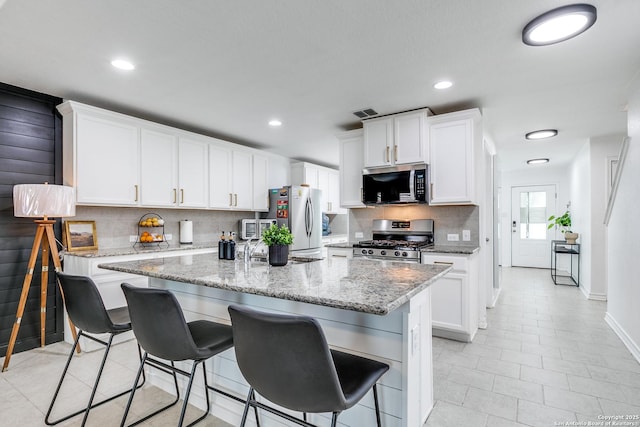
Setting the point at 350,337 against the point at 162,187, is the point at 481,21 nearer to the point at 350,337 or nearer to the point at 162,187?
the point at 350,337

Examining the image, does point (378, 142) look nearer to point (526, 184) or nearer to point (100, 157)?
point (100, 157)

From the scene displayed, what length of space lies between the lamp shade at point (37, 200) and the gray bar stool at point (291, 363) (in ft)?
8.54

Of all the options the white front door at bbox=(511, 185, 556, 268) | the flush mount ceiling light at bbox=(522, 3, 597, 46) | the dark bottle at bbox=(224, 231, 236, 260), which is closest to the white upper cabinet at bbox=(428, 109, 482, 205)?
Answer: the flush mount ceiling light at bbox=(522, 3, 597, 46)

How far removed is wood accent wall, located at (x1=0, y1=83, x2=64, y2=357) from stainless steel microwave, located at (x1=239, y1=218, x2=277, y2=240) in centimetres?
229

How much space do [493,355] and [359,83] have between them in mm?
2706

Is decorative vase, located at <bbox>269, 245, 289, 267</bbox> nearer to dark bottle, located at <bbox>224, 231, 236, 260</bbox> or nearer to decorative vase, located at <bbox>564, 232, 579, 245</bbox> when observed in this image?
dark bottle, located at <bbox>224, 231, 236, 260</bbox>

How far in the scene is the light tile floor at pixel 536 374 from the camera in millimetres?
2055

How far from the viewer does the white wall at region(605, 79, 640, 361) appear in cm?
283

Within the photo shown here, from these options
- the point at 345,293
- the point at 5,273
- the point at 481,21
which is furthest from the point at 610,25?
the point at 5,273

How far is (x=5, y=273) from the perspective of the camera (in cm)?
300

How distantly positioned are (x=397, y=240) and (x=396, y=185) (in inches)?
28.8

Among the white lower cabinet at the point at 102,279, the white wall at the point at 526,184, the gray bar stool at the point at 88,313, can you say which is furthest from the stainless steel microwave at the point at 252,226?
the white wall at the point at 526,184

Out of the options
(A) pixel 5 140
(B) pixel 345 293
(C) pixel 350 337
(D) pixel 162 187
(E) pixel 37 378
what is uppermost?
(A) pixel 5 140

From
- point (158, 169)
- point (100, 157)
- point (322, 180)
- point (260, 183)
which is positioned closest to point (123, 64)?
point (100, 157)
